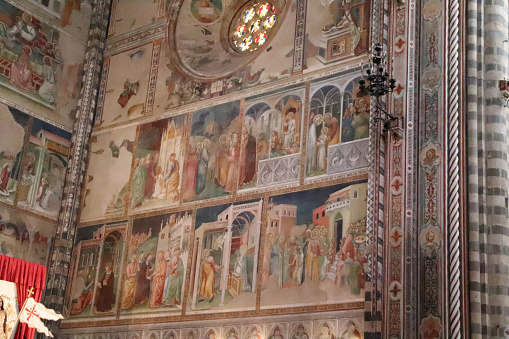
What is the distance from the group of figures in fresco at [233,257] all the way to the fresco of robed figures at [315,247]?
17mm

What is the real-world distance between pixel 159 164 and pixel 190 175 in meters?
0.99

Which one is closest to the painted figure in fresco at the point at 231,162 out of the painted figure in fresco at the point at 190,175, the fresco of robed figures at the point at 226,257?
the fresco of robed figures at the point at 226,257

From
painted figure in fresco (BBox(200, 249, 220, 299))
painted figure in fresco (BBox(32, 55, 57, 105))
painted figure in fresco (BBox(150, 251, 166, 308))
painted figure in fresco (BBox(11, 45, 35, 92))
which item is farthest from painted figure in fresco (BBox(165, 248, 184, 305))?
painted figure in fresco (BBox(11, 45, 35, 92))

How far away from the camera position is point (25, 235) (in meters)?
18.0

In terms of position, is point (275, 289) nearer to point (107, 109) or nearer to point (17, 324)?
point (17, 324)

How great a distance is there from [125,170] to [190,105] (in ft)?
6.65

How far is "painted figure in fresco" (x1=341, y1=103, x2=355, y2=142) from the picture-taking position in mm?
15039

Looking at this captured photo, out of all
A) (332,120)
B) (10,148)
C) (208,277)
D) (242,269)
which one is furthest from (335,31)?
(10,148)

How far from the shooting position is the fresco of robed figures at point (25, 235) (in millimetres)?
17609

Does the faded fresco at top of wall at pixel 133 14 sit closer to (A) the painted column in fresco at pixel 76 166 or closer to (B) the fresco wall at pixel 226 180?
(B) the fresco wall at pixel 226 180

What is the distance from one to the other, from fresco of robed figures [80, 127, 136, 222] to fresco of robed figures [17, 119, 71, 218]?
0.61m

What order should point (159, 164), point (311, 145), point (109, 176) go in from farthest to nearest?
1. point (109, 176)
2. point (159, 164)
3. point (311, 145)

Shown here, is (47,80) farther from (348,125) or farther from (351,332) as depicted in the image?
(351,332)

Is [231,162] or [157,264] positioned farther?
[157,264]
